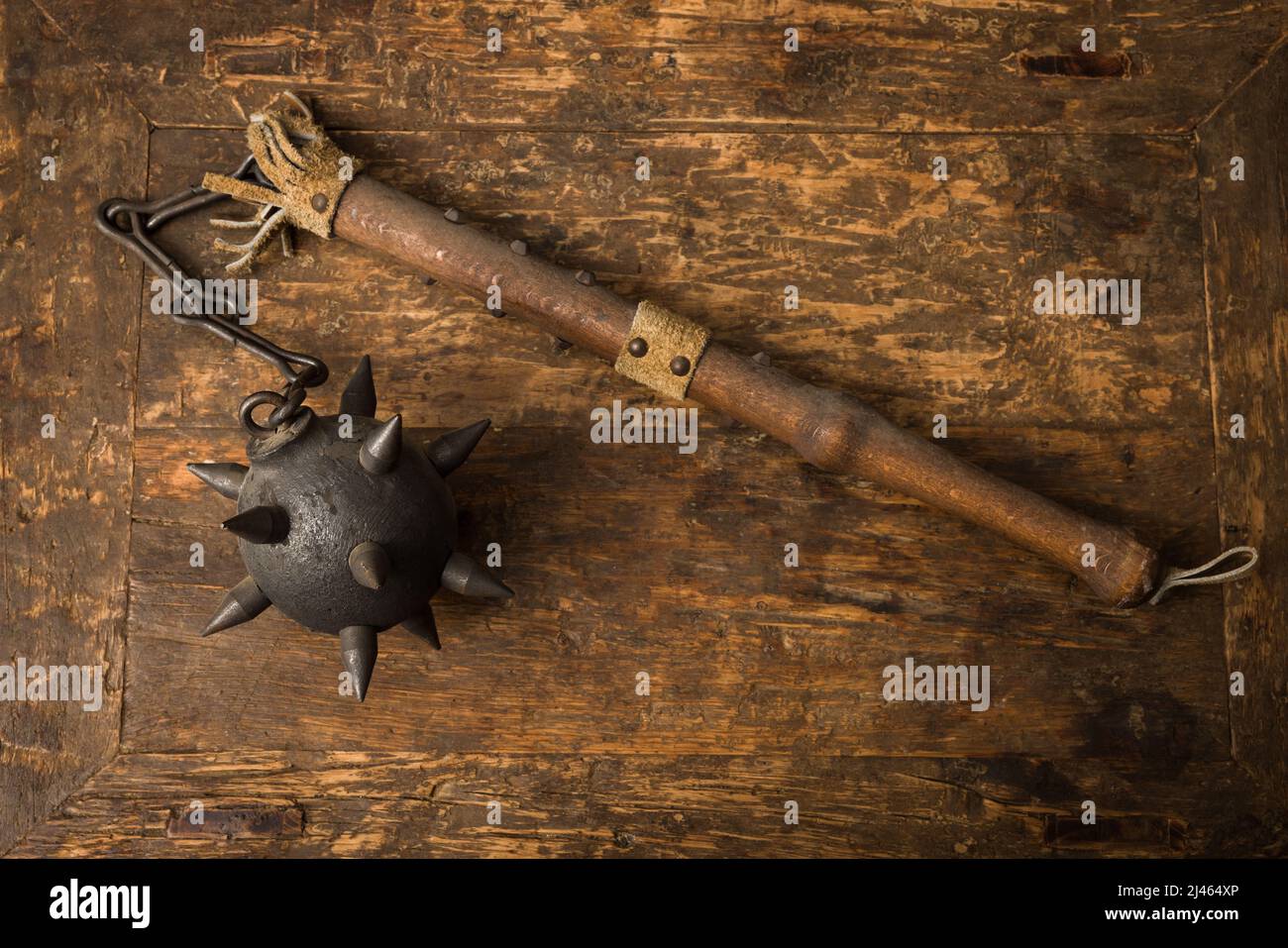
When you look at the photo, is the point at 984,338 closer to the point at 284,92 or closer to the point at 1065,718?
the point at 1065,718

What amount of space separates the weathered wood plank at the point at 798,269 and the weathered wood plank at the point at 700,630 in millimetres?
169

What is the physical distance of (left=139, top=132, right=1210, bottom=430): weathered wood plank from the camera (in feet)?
8.54

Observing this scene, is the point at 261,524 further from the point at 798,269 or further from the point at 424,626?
the point at 798,269

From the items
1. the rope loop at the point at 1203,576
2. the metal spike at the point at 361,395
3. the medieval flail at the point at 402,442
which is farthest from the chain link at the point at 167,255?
the rope loop at the point at 1203,576

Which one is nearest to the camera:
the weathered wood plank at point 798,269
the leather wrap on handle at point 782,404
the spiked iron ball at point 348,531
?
the spiked iron ball at point 348,531

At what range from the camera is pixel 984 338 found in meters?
2.63

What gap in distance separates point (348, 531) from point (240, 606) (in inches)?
15.3

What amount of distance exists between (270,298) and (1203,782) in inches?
107

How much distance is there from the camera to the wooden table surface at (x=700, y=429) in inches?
99.2

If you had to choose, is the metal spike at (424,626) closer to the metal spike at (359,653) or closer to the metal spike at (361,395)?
the metal spike at (359,653)

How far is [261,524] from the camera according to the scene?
6.62 ft

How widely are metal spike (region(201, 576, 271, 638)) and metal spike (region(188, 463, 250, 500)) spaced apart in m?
0.21

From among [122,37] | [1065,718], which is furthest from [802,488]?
[122,37]

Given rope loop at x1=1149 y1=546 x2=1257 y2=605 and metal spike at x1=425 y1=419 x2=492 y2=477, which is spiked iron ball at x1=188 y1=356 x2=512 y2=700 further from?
rope loop at x1=1149 y1=546 x2=1257 y2=605
